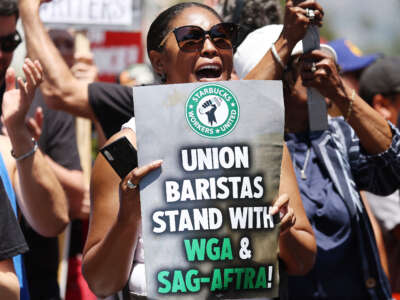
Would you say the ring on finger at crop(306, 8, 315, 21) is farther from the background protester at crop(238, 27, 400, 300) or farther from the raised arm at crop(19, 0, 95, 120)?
the raised arm at crop(19, 0, 95, 120)

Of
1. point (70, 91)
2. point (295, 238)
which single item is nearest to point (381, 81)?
point (70, 91)

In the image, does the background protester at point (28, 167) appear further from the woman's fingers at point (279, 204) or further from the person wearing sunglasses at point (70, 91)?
the woman's fingers at point (279, 204)

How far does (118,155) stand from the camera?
2.30 metres

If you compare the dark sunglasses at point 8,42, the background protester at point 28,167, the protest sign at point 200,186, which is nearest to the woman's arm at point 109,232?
the protest sign at point 200,186

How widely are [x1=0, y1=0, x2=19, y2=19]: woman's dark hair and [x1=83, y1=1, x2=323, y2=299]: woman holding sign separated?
1.30m

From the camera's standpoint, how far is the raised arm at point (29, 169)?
315 cm

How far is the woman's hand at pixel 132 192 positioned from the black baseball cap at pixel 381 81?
8.44 feet

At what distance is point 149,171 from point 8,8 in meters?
2.00

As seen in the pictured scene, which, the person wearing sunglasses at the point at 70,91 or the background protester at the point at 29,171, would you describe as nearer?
the background protester at the point at 29,171

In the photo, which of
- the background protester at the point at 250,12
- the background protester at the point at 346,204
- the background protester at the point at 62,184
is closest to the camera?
the background protester at the point at 346,204

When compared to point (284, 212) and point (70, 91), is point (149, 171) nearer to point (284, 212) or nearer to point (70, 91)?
point (284, 212)

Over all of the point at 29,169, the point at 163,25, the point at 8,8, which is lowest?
the point at 29,169

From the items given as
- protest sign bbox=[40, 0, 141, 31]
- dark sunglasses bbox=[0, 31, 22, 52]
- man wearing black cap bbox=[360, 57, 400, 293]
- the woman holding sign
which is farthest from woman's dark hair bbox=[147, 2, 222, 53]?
protest sign bbox=[40, 0, 141, 31]

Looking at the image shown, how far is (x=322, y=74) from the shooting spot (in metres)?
2.94
